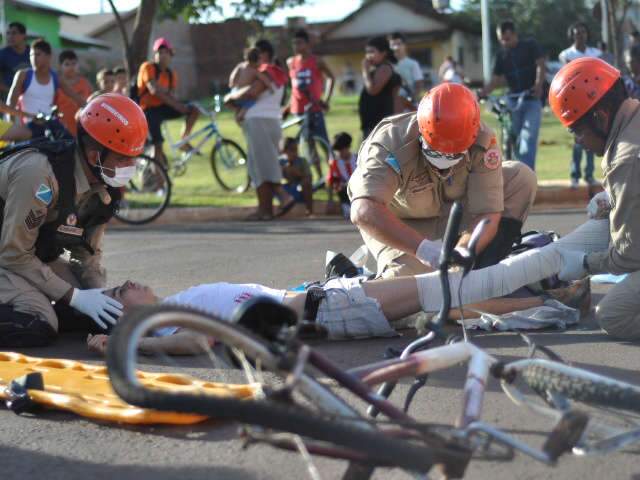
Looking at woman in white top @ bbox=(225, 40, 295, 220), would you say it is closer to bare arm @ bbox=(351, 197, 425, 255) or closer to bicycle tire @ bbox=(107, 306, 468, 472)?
bare arm @ bbox=(351, 197, 425, 255)

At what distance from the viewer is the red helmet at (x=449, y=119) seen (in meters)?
5.61

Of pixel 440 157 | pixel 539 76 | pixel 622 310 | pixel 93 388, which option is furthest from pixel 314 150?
pixel 93 388

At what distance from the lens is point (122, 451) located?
13.5ft

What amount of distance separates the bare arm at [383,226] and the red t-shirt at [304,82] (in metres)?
8.39

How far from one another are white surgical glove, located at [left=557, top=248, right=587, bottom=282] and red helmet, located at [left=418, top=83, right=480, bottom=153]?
0.79m

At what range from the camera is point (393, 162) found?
5953mm

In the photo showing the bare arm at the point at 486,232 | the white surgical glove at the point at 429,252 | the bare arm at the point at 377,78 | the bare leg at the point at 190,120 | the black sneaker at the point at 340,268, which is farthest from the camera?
the bare leg at the point at 190,120

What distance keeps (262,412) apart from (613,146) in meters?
3.21

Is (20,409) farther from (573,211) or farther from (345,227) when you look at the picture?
(573,211)

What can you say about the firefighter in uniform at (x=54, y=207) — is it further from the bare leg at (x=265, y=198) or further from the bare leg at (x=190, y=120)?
the bare leg at (x=190, y=120)

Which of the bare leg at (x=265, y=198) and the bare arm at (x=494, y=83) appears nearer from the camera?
the bare leg at (x=265, y=198)

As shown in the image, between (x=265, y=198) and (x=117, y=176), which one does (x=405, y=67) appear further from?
(x=117, y=176)

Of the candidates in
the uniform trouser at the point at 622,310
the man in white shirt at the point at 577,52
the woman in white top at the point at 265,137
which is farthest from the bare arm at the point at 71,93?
the uniform trouser at the point at 622,310

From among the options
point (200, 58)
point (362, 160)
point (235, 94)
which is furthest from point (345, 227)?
point (200, 58)
